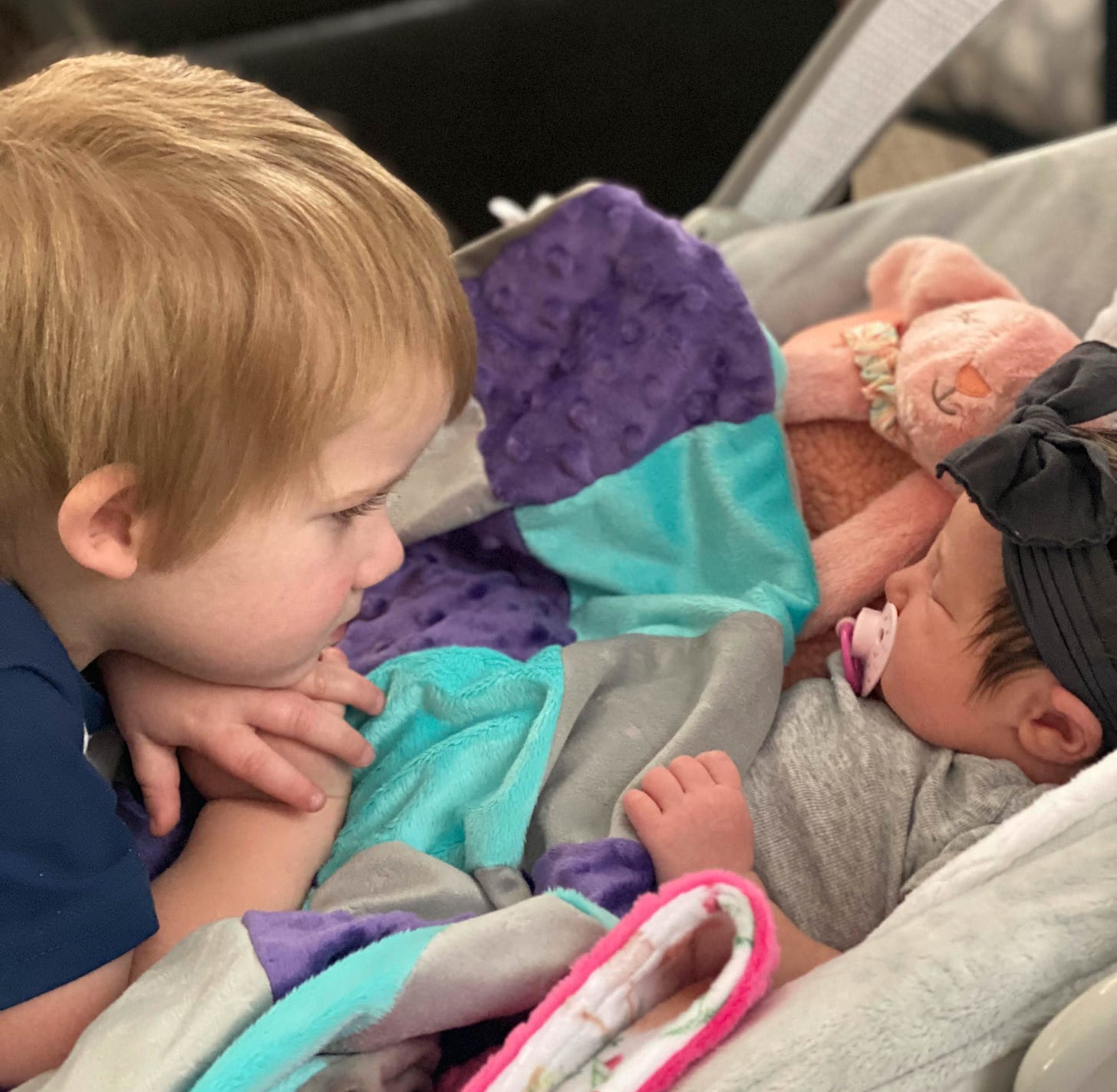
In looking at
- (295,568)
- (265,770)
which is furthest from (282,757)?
(295,568)

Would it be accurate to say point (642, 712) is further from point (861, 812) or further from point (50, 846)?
point (50, 846)

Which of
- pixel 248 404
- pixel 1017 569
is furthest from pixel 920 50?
pixel 248 404

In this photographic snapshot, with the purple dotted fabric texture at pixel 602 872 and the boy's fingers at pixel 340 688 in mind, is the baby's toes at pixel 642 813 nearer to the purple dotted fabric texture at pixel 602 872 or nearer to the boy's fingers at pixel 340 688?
the purple dotted fabric texture at pixel 602 872

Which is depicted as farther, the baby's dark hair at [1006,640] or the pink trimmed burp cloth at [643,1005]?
the baby's dark hair at [1006,640]

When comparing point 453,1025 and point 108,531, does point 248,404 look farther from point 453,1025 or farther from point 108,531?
point 453,1025

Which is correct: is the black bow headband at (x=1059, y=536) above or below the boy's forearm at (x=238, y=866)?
above

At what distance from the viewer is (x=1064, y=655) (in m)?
0.72

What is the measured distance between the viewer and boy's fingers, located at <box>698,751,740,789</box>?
76 centimetres

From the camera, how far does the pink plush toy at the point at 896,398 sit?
0.86 meters

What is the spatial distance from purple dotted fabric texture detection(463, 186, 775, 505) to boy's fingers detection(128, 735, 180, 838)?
335mm

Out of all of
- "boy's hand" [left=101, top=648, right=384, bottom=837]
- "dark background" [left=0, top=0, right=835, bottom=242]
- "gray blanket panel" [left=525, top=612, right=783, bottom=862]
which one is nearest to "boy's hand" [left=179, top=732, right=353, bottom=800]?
"boy's hand" [left=101, top=648, right=384, bottom=837]

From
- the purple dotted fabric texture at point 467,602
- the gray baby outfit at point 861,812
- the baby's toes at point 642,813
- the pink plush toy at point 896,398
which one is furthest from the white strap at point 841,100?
the baby's toes at point 642,813

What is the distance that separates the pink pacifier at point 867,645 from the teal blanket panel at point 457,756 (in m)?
0.21

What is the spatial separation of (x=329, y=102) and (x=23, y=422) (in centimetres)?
129
